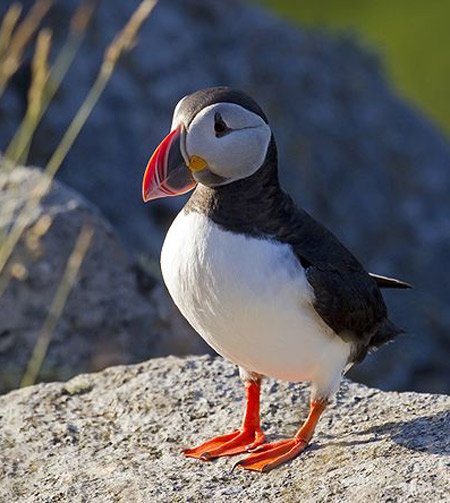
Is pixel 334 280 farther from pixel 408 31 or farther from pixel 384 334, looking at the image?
pixel 408 31

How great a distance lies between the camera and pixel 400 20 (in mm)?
17688

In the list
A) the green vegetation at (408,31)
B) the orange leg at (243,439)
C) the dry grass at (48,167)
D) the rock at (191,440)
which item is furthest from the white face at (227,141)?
the green vegetation at (408,31)

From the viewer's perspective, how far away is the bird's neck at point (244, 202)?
498cm

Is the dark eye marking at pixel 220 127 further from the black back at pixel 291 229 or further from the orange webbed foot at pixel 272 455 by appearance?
the orange webbed foot at pixel 272 455

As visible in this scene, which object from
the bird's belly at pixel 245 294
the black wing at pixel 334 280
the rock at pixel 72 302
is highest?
the black wing at pixel 334 280

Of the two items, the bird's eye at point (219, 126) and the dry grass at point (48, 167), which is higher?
the bird's eye at point (219, 126)

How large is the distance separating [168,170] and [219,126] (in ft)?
0.70

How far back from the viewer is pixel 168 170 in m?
4.85

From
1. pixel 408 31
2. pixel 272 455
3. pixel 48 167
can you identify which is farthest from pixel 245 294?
pixel 408 31

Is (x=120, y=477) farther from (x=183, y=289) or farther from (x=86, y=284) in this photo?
(x=86, y=284)

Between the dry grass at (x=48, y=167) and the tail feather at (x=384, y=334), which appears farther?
the dry grass at (x=48, y=167)

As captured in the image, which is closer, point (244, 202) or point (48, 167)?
point (244, 202)

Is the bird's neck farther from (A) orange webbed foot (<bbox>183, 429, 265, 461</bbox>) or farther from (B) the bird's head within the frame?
(A) orange webbed foot (<bbox>183, 429, 265, 461</bbox>)

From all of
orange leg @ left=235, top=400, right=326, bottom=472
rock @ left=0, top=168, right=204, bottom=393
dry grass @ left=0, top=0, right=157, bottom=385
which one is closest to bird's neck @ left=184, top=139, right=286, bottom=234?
orange leg @ left=235, top=400, right=326, bottom=472
